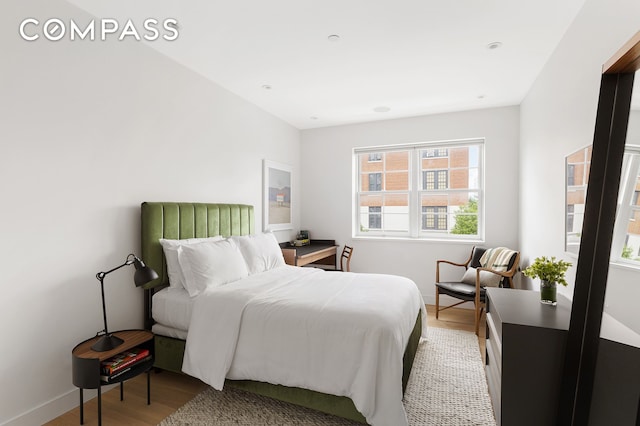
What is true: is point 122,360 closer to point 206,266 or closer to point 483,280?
point 206,266

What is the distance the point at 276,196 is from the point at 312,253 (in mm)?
1030

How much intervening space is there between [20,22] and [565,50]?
370 cm

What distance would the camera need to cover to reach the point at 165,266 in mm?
2717

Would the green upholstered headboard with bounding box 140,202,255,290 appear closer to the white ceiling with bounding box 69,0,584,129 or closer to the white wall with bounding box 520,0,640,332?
the white ceiling with bounding box 69,0,584,129

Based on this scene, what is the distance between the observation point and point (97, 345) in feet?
6.50

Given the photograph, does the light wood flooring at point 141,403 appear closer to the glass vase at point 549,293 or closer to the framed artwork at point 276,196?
the framed artwork at point 276,196

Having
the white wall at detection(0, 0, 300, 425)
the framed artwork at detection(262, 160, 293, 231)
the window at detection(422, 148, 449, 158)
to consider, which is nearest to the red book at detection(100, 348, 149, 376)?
the white wall at detection(0, 0, 300, 425)

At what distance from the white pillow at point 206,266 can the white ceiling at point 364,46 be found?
1712mm

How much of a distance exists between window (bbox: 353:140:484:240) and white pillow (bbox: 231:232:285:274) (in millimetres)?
1981

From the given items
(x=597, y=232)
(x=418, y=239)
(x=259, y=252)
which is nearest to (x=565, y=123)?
(x=597, y=232)

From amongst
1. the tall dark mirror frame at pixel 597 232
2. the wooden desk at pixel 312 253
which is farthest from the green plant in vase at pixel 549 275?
the wooden desk at pixel 312 253

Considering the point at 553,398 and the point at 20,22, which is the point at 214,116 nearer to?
the point at 20,22

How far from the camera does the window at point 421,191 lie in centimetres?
454

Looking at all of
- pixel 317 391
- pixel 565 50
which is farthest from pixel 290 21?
pixel 317 391
